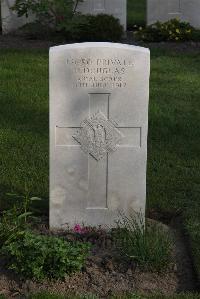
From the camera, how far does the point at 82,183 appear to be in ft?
18.5

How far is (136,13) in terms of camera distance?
58.4 feet

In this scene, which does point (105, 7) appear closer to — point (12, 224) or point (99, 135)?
point (99, 135)

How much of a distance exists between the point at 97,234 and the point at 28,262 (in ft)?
2.94

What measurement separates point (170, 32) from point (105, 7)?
1.31 m

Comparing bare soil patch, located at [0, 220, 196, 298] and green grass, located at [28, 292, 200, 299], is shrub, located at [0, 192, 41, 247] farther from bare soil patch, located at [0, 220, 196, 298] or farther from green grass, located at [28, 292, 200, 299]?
green grass, located at [28, 292, 200, 299]

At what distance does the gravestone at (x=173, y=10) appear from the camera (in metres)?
13.7

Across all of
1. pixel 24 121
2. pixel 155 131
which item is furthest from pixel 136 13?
pixel 155 131

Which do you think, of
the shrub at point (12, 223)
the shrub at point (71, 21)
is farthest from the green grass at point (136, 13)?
the shrub at point (12, 223)

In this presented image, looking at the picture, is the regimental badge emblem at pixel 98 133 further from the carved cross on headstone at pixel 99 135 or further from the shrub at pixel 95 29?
the shrub at pixel 95 29

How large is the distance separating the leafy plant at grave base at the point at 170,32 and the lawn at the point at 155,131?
45.7 inches

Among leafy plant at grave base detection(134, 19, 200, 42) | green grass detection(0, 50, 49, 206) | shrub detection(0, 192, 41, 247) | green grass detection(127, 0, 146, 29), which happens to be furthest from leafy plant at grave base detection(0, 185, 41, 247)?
green grass detection(127, 0, 146, 29)

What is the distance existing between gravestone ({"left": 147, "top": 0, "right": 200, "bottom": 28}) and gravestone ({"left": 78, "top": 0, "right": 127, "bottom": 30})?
0.52 meters

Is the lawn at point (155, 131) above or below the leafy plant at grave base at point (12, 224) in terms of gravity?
above

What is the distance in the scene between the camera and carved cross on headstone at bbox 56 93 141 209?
18.0 feet
